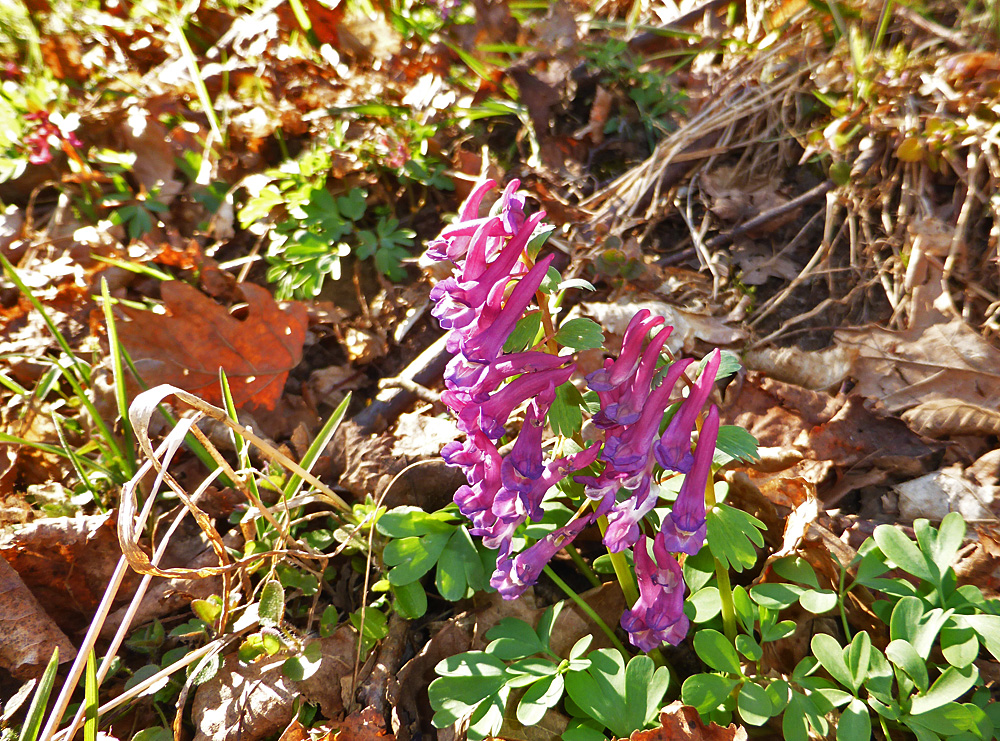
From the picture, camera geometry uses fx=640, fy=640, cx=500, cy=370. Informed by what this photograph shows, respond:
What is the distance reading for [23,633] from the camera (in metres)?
2.02

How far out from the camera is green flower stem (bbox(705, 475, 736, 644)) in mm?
1623

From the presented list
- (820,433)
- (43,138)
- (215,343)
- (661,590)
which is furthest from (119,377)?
(820,433)

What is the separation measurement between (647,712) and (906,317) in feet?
6.92

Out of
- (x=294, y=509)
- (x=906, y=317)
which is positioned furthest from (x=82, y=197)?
(x=906, y=317)

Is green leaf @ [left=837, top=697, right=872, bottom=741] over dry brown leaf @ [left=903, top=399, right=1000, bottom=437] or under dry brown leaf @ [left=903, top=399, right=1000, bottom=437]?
under

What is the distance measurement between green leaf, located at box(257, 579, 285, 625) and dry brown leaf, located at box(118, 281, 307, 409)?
1030 mm

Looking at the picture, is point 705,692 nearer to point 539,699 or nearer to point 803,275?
point 539,699

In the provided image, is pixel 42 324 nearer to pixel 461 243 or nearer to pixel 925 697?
pixel 461 243

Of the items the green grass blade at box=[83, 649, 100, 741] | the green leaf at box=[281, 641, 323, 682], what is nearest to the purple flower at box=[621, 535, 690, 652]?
the green leaf at box=[281, 641, 323, 682]

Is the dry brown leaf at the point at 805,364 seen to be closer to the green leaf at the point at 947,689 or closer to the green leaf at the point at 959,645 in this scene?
the green leaf at the point at 959,645

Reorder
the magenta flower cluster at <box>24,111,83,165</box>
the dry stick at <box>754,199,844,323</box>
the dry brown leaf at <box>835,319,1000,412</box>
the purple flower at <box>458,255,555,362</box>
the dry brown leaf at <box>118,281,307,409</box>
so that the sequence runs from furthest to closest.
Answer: the magenta flower cluster at <box>24,111,83,165</box> → the dry stick at <box>754,199,844,323</box> → the dry brown leaf at <box>118,281,307,409</box> → the dry brown leaf at <box>835,319,1000,412</box> → the purple flower at <box>458,255,555,362</box>

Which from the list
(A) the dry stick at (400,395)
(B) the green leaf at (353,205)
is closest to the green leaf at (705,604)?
(A) the dry stick at (400,395)

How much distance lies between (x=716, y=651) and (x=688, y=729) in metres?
0.20

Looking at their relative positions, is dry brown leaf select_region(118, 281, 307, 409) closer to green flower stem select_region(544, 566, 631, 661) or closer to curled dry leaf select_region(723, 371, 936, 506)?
green flower stem select_region(544, 566, 631, 661)
